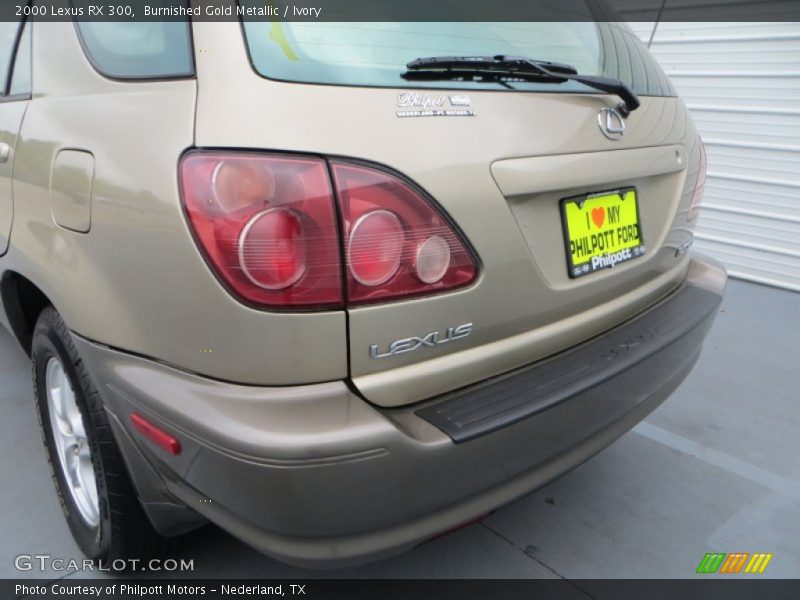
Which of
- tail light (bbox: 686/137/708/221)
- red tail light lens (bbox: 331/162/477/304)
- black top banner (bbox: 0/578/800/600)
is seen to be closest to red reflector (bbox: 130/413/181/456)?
red tail light lens (bbox: 331/162/477/304)

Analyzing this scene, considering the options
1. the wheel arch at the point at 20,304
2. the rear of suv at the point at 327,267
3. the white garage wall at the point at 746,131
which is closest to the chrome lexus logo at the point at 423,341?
the rear of suv at the point at 327,267

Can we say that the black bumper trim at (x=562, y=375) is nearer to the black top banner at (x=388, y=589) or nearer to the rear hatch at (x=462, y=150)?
the rear hatch at (x=462, y=150)

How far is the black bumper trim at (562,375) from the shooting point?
50.7 inches

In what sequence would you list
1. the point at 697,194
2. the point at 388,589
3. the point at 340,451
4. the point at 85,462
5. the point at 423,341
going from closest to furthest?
the point at 340,451 → the point at 423,341 → the point at 388,589 → the point at 85,462 → the point at 697,194

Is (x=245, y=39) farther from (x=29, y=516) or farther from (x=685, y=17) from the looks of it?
(x=685, y=17)

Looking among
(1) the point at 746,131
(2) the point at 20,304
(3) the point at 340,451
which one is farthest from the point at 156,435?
(1) the point at 746,131

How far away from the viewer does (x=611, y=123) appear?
1624 millimetres

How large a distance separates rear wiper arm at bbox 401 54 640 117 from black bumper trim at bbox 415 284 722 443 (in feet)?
1.97

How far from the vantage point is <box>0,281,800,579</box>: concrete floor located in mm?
1896

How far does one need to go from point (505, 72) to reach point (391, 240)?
544 millimetres

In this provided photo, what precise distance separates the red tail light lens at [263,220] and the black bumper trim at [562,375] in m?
0.38

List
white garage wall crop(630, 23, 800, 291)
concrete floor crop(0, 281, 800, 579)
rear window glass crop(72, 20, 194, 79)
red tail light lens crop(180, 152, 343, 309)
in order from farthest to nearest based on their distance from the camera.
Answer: white garage wall crop(630, 23, 800, 291) < concrete floor crop(0, 281, 800, 579) < rear window glass crop(72, 20, 194, 79) < red tail light lens crop(180, 152, 343, 309)

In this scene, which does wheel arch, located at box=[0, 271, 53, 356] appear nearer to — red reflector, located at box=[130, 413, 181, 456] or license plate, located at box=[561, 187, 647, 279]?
red reflector, located at box=[130, 413, 181, 456]

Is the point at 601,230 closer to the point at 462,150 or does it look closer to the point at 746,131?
the point at 462,150
